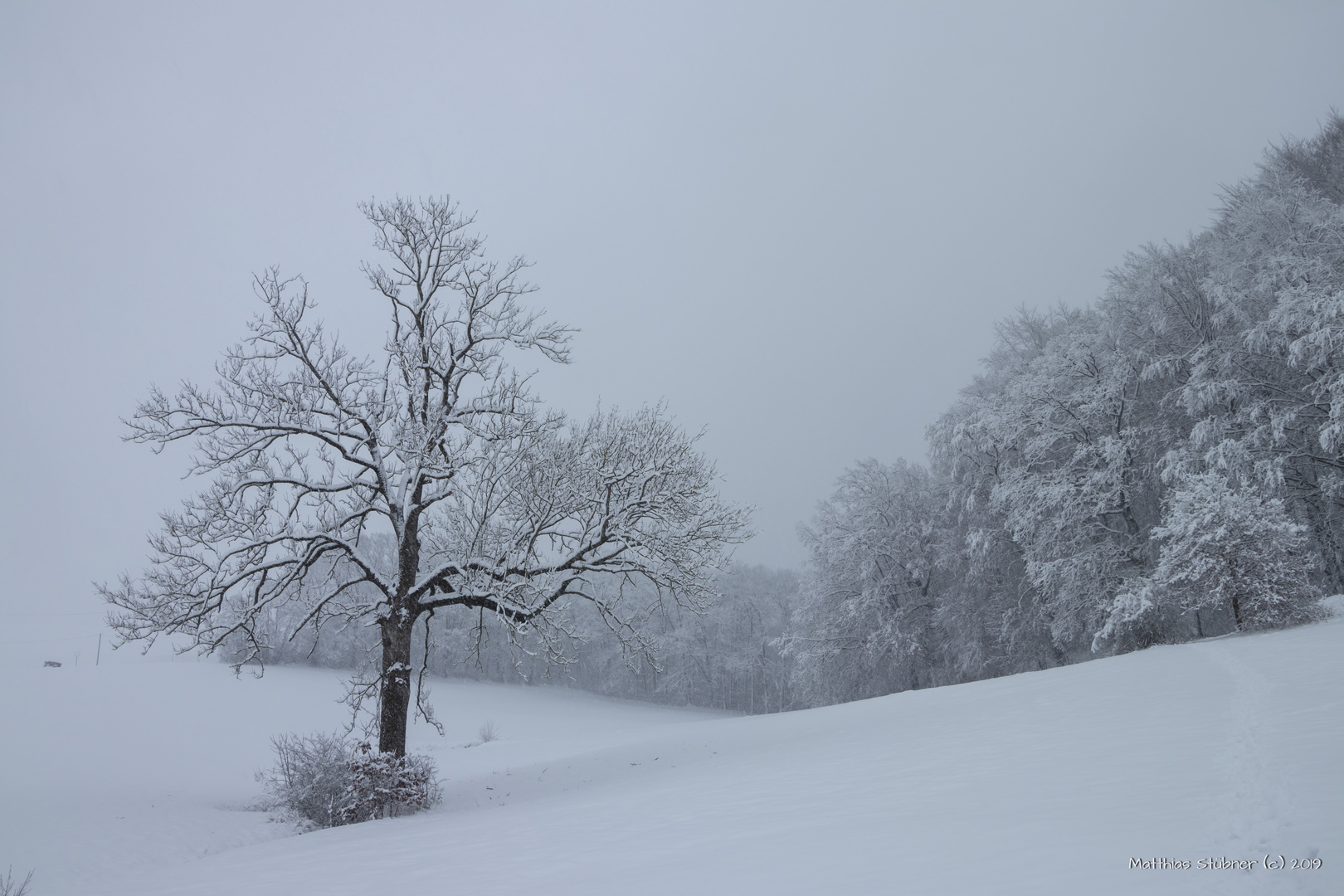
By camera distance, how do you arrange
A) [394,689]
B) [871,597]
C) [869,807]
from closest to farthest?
[869,807] < [394,689] < [871,597]

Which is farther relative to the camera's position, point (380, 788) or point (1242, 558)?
point (1242, 558)

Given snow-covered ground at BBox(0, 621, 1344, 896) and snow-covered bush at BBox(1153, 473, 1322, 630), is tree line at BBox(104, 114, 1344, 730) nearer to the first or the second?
snow-covered bush at BBox(1153, 473, 1322, 630)

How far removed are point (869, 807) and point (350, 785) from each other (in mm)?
8462

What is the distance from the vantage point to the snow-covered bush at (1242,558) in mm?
13688

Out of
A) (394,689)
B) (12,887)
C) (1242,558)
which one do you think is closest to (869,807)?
(394,689)

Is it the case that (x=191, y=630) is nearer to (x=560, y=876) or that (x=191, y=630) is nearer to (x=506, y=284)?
(x=506, y=284)

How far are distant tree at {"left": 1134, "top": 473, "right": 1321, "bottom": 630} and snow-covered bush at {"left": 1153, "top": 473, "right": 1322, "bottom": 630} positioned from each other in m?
0.01

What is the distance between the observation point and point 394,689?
11398 millimetres

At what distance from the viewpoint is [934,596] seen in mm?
27141

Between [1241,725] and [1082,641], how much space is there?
57.3 feet

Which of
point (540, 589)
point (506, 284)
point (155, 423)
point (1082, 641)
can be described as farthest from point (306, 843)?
point (1082, 641)

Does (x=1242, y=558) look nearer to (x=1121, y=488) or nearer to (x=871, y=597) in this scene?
(x=1121, y=488)

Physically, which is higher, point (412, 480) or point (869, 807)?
point (412, 480)

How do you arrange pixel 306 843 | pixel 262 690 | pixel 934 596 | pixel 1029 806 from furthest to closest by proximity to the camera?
1. pixel 262 690
2. pixel 934 596
3. pixel 306 843
4. pixel 1029 806
